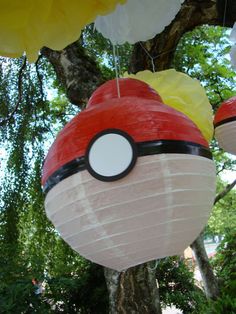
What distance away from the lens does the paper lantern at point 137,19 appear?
513 millimetres

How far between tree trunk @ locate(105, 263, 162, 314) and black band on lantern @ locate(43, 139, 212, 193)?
1477 millimetres

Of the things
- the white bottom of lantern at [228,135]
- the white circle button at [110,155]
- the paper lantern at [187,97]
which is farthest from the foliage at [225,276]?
the white circle button at [110,155]

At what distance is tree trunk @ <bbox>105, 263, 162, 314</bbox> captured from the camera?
184cm

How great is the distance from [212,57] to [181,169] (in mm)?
3627

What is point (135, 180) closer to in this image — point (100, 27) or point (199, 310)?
point (100, 27)

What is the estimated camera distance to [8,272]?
248 centimetres

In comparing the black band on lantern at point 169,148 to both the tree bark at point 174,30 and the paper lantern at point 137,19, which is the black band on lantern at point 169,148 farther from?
the tree bark at point 174,30

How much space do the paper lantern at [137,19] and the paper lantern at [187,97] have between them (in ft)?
0.46

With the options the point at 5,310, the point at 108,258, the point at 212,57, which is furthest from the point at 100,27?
the point at 212,57

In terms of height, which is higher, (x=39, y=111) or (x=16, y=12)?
(x=39, y=111)

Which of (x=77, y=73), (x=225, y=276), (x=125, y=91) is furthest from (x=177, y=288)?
(x=125, y=91)

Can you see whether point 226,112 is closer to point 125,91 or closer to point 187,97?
point 187,97

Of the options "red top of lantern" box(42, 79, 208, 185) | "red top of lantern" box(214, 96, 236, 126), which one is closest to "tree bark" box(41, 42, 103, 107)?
"red top of lantern" box(214, 96, 236, 126)

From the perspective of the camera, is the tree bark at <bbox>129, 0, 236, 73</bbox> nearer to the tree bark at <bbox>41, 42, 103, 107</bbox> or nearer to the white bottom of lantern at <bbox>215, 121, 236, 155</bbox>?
the tree bark at <bbox>41, 42, 103, 107</bbox>
